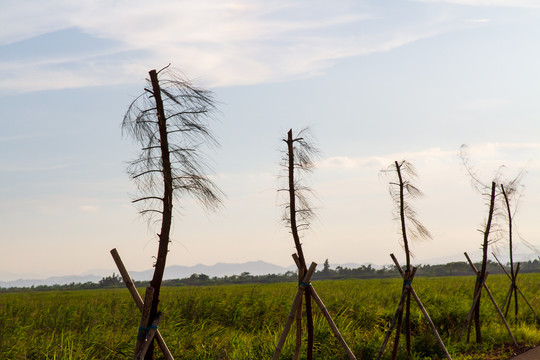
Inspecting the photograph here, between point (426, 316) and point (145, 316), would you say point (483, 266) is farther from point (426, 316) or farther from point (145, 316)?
point (145, 316)

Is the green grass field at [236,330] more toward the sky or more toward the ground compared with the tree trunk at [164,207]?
more toward the ground

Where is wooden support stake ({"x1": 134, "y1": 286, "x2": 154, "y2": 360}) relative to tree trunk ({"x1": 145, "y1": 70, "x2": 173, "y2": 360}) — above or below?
below

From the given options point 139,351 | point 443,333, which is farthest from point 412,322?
point 139,351

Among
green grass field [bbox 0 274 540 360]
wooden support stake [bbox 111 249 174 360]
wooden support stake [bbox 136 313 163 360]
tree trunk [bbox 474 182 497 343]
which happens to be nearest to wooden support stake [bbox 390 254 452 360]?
green grass field [bbox 0 274 540 360]

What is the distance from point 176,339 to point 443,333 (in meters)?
6.53

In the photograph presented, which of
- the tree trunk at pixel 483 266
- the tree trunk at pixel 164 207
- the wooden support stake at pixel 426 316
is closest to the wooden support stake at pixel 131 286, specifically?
the tree trunk at pixel 164 207

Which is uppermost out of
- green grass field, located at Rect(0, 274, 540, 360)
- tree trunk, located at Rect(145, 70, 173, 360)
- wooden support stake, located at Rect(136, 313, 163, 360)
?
tree trunk, located at Rect(145, 70, 173, 360)

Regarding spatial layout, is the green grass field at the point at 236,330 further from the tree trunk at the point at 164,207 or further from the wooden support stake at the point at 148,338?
the tree trunk at the point at 164,207

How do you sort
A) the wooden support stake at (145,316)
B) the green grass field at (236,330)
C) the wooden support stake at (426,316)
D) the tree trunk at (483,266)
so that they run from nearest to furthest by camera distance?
1. the wooden support stake at (145,316)
2. the green grass field at (236,330)
3. the wooden support stake at (426,316)
4. the tree trunk at (483,266)

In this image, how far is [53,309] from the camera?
16016mm

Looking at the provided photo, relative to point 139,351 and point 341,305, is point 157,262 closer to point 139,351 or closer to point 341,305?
point 139,351

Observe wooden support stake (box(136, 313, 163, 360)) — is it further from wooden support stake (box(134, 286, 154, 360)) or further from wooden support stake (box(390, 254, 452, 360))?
wooden support stake (box(390, 254, 452, 360))

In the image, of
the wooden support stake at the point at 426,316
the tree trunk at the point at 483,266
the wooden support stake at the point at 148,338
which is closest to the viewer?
the wooden support stake at the point at 148,338

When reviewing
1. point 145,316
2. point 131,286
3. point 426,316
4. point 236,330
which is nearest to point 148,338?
point 145,316
